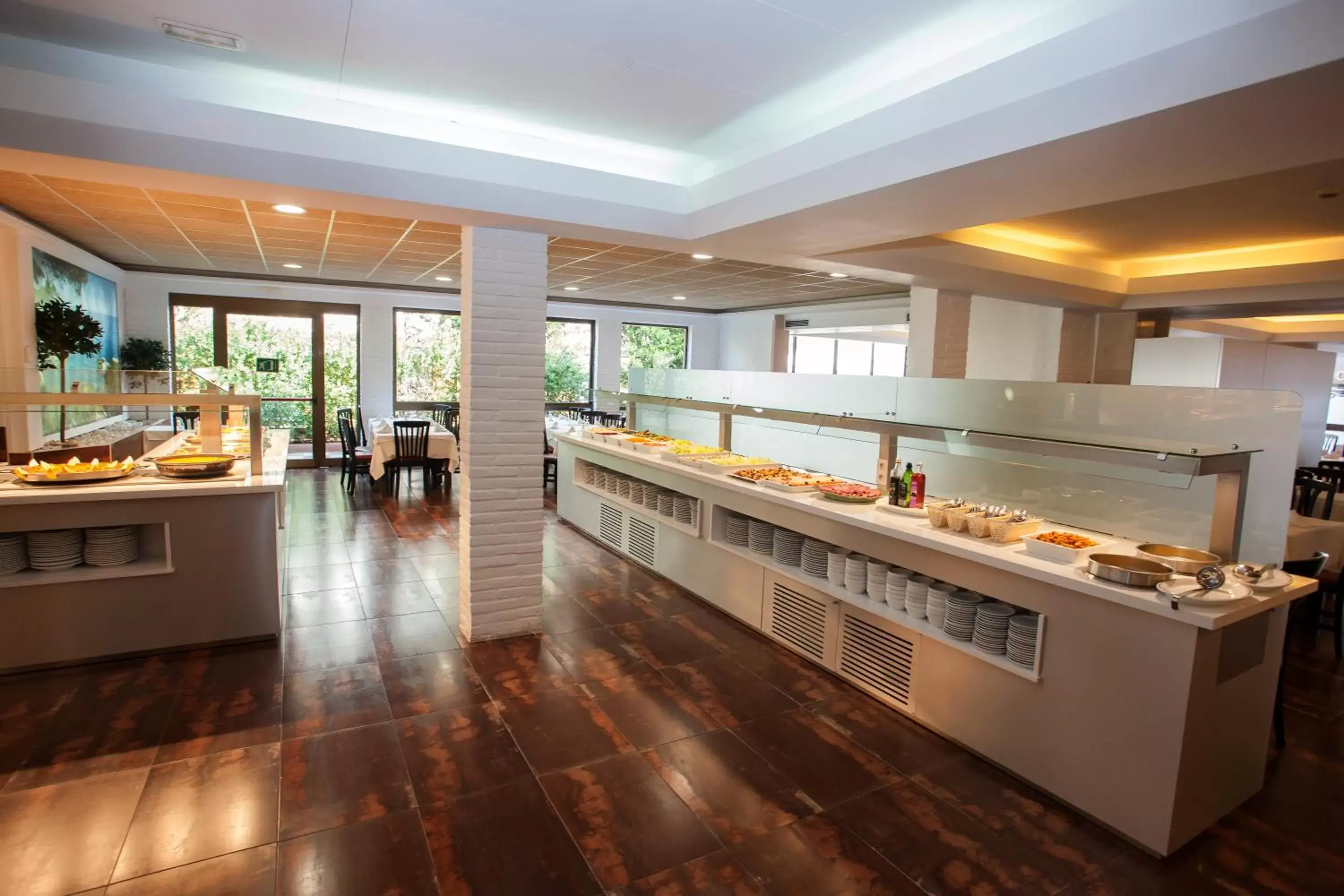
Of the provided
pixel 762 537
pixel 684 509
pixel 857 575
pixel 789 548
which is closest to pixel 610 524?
pixel 684 509

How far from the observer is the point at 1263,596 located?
2.45m

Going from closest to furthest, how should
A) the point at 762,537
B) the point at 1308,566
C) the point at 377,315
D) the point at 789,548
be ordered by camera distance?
the point at 1308,566
the point at 789,548
the point at 762,537
the point at 377,315

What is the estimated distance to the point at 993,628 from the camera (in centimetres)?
284

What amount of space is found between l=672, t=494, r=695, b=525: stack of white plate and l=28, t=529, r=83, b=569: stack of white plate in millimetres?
3316

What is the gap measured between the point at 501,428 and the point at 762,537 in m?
1.65

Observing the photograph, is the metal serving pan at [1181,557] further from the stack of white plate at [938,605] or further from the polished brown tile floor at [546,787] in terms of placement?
the polished brown tile floor at [546,787]

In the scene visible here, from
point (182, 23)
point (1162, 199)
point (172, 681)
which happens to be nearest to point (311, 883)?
point (172, 681)

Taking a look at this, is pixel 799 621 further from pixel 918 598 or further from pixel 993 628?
pixel 993 628

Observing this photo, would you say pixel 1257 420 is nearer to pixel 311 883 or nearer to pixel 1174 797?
pixel 1174 797

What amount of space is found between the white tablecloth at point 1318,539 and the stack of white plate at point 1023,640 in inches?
105

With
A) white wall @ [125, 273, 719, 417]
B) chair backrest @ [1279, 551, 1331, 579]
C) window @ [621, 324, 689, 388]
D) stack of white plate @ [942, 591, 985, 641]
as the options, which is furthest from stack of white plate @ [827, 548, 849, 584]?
window @ [621, 324, 689, 388]

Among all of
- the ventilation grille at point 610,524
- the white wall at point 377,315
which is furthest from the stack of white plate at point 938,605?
the white wall at point 377,315

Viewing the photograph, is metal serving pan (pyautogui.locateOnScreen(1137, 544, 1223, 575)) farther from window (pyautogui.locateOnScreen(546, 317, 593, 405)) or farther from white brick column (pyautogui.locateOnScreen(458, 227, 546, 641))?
window (pyautogui.locateOnScreen(546, 317, 593, 405))

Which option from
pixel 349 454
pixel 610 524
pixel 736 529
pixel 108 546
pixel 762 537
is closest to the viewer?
pixel 108 546
